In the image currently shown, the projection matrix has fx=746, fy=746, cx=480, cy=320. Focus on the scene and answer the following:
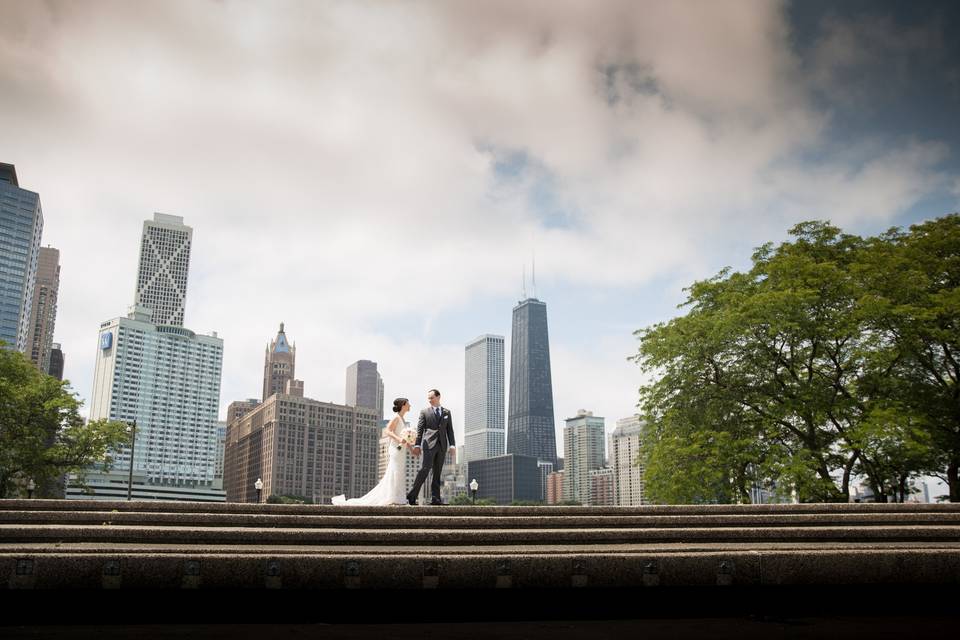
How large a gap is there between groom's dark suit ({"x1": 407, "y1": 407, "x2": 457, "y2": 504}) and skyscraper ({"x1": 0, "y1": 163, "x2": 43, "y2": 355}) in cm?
19018

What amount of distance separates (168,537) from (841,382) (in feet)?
99.1

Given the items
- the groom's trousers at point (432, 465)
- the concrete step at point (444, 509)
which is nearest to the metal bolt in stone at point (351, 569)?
the concrete step at point (444, 509)

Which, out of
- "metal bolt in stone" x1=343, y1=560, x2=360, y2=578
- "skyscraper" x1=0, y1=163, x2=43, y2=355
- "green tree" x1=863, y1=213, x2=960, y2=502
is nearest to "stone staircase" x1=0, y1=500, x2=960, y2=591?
"metal bolt in stone" x1=343, y1=560, x2=360, y2=578

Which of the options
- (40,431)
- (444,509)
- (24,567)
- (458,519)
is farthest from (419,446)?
(40,431)

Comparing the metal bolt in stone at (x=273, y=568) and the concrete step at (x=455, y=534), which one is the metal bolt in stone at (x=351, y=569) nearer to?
the metal bolt in stone at (x=273, y=568)

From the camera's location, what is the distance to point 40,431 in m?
45.4

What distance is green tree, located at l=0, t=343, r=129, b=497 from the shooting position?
43.3 metres

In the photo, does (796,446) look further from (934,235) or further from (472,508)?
(472,508)

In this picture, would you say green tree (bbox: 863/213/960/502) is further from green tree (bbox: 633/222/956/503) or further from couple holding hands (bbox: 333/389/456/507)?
couple holding hands (bbox: 333/389/456/507)

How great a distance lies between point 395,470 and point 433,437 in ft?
7.57

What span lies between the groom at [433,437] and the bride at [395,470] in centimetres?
106

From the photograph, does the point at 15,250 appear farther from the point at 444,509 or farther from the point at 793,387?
the point at 444,509

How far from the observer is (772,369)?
31375mm

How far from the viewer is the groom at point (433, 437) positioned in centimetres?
1459
